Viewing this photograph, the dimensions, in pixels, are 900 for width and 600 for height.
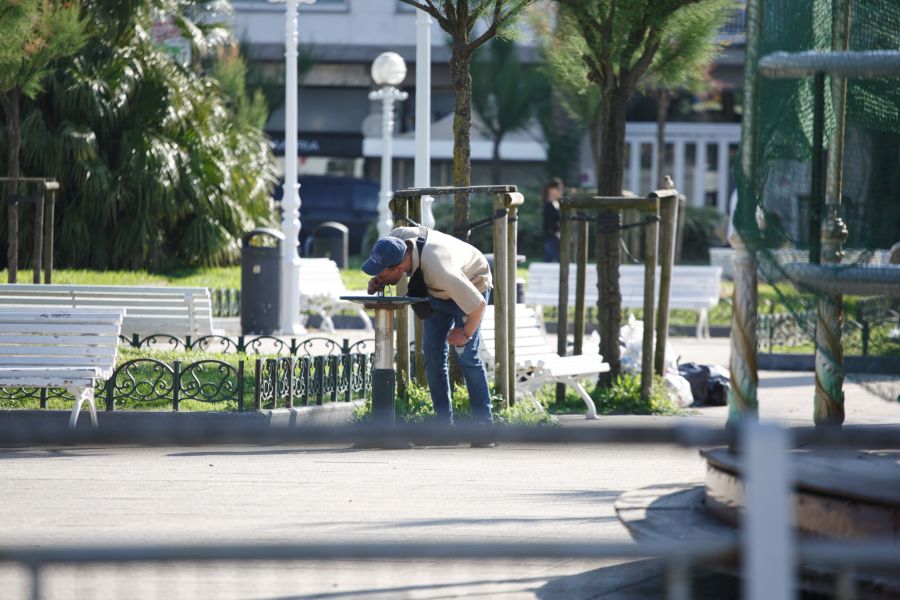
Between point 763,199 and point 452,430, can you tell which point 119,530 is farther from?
point 452,430

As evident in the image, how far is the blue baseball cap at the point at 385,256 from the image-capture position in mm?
8391

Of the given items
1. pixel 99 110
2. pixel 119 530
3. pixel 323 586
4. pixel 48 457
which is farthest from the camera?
pixel 99 110

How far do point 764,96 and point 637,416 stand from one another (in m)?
6.11

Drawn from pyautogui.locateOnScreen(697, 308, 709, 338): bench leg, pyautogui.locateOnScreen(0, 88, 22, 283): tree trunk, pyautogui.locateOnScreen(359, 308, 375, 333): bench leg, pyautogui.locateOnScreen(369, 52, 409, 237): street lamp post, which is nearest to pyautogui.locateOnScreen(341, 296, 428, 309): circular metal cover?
pyautogui.locateOnScreen(0, 88, 22, 283): tree trunk

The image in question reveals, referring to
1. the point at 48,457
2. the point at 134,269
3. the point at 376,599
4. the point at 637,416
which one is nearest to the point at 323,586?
the point at 376,599

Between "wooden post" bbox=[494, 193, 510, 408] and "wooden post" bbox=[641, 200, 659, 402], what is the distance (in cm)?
156

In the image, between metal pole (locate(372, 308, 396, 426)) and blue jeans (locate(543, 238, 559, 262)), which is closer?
metal pole (locate(372, 308, 396, 426))

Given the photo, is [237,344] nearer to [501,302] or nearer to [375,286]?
[501,302]

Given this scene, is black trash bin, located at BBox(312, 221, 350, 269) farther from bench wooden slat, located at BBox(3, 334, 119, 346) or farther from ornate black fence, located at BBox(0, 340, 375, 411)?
bench wooden slat, located at BBox(3, 334, 119, 346)

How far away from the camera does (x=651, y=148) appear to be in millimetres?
42031

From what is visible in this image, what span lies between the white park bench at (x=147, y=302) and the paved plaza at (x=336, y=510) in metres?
3.77

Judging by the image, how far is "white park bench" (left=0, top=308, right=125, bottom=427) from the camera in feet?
30.1

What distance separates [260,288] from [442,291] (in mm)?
7566

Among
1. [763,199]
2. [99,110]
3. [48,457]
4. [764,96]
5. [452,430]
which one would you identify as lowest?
[48,457]
